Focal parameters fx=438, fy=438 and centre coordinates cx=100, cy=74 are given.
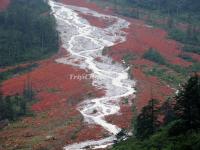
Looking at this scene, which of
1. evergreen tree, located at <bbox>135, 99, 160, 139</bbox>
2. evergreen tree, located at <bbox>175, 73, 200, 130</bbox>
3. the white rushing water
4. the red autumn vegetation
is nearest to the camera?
evergreen tree, located at <bbox>175, 73, 200, 130</bbox>

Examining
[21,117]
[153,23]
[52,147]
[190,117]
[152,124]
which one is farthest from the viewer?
[153,23]

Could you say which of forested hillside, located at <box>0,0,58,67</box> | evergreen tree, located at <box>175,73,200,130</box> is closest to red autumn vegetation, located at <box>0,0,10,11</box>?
forested hillside, located at <box>0,0,58,67</box>

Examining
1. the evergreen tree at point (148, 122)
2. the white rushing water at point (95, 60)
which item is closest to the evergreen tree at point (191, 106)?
the evergreen tree at point (148, 122)

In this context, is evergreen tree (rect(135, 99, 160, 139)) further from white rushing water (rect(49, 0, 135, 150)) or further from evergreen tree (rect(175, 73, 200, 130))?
white rushing water (rect(49, 0, 135, 150))

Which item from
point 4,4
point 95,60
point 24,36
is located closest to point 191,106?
point 95,60

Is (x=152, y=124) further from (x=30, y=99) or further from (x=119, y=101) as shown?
(x=30, y=99)

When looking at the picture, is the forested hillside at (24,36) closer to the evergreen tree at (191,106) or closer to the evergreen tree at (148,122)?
the evergreen tree at (148,122)

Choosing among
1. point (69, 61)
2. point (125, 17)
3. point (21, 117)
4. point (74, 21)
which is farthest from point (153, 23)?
point (21, 117)
